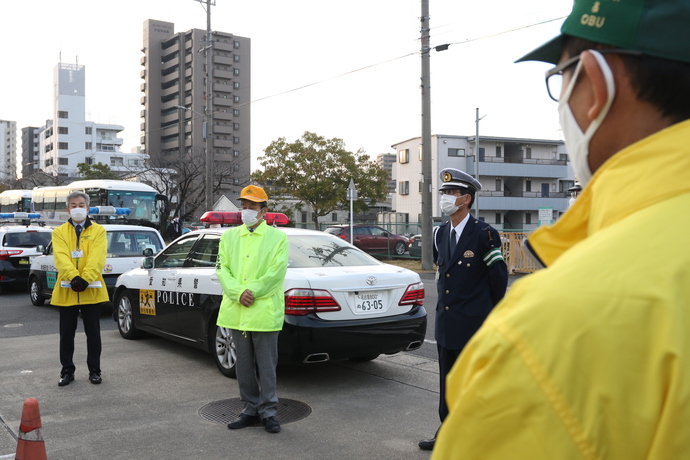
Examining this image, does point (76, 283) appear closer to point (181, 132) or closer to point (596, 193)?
point (596, 193)

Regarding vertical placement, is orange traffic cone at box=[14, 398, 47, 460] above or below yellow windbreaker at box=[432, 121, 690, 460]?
below

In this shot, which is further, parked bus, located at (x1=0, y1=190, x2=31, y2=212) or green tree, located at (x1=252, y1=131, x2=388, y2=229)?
green tree, located at (x1=252, y1=131, x2=388, y2=229)

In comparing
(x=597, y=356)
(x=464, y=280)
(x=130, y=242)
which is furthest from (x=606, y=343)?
(x=130, y=242)

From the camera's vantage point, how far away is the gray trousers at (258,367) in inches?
210

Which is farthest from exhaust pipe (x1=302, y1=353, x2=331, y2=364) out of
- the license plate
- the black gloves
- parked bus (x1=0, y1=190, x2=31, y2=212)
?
parked bus (x1=0, y1=190, x2=31, y2=212)

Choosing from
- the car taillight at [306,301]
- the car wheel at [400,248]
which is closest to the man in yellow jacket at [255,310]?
the car taillight at [306,301]

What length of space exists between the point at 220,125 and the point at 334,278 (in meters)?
86.2

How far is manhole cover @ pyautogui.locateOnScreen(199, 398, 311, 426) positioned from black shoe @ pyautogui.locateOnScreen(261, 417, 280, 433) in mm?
229

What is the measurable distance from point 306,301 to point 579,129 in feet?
17.3

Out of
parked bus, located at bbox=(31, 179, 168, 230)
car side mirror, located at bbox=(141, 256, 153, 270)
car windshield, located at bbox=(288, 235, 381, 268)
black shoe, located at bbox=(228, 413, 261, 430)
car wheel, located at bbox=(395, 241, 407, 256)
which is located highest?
parked bus, located at bbox=(31, 179, 168, 230)

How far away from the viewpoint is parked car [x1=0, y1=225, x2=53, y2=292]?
1516 centimetres

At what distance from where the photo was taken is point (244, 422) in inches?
210

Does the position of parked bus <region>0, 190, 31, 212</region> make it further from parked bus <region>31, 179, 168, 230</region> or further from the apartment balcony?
the apartment balcony

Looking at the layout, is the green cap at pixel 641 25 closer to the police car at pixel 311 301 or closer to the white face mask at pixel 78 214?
the police car at pixel 311 301
